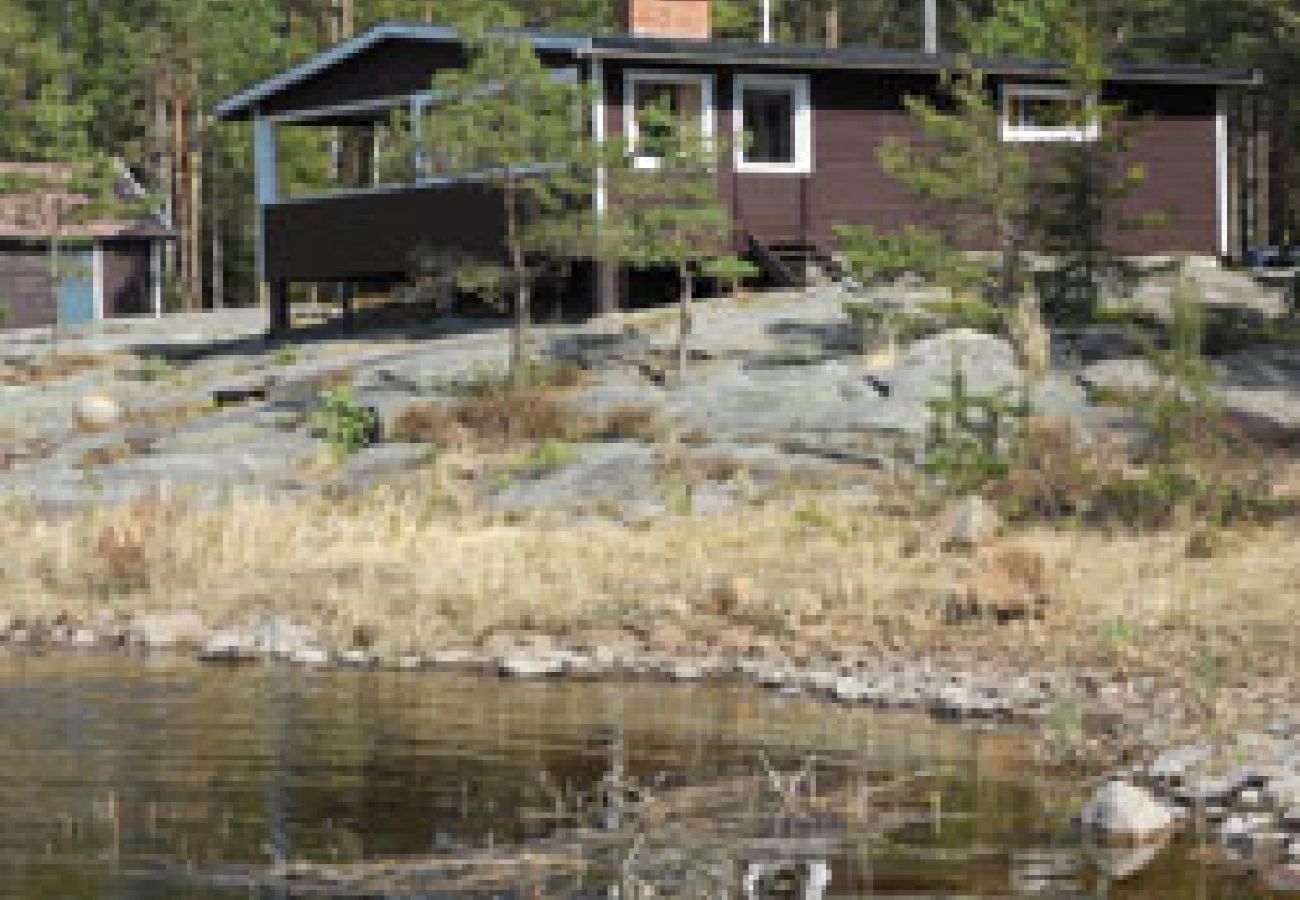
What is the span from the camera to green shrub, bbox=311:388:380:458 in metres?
28.7

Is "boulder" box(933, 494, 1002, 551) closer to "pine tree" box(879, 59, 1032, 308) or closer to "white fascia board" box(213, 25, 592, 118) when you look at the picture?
"pine tree" box(879, 59, 1032, 308)

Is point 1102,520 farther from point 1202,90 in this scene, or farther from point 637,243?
point 1202,90

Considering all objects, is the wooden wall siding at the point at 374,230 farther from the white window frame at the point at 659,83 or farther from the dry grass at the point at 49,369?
the dry grass at the point at 49,369

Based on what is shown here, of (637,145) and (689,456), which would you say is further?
(637,145)

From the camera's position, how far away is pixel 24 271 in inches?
2173

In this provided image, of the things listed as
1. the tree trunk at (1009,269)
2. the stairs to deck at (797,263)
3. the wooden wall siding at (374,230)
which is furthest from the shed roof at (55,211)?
the tree trunk at (1009,269)

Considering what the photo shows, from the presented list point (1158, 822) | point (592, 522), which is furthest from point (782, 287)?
point (1158, 822)

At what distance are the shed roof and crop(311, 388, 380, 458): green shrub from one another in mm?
19079

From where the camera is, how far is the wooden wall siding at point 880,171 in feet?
119

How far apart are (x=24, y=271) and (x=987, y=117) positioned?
3193cm

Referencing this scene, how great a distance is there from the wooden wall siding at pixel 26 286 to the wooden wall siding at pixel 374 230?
1574 cm

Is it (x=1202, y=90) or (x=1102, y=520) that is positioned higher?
(x=1202, y=90)

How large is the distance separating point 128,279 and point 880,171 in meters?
25.3

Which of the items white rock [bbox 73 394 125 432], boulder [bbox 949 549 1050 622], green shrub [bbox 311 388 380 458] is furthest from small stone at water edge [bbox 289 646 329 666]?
white rock [bbox 73 394 125 432]
